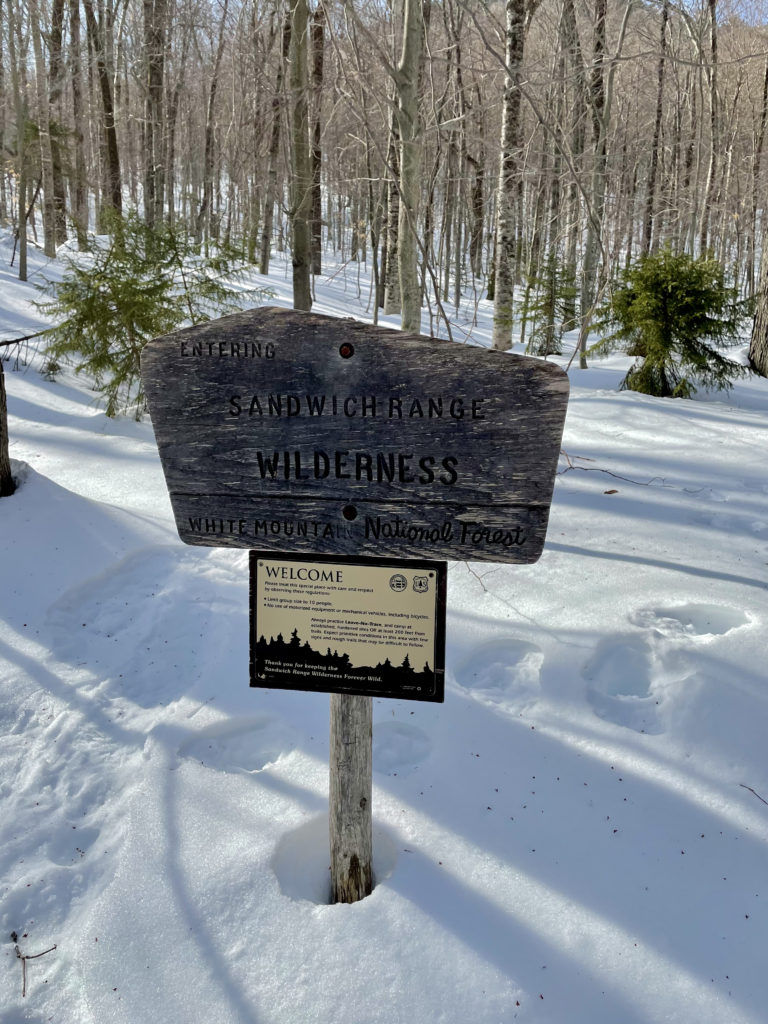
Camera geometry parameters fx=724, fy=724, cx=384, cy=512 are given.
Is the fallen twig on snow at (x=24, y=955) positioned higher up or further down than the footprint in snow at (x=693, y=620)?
further down

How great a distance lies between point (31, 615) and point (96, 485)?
177 cm

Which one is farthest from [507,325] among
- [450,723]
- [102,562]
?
[450,723]

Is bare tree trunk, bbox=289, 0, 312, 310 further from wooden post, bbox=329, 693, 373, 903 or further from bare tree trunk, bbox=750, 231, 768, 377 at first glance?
bare tree trunk, bbox=750, 231, 768, 377

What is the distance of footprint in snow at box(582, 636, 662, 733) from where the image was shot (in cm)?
269

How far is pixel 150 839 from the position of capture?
231cm

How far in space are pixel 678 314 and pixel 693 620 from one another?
4.72m

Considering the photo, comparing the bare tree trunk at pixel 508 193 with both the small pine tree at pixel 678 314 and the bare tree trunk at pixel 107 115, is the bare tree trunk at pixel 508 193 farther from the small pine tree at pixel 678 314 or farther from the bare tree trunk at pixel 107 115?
the bare tree trunk at pixel 107 115

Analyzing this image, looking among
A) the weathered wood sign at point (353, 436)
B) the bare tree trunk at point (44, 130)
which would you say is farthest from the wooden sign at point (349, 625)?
the bare tree trunk at point (44, 130)

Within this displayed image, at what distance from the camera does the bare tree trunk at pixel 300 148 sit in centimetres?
531

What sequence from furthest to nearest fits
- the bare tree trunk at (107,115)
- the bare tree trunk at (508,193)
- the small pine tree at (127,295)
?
the bare tree trunk at (107,115) < the bare tree trunk at (508,193) < the small pine tree at (127,295)

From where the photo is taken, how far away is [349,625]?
174cm

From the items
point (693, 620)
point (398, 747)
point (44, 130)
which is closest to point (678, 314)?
point (693, 620)

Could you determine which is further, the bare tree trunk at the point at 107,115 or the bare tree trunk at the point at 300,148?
the bare tree trunk at the point at 107,115

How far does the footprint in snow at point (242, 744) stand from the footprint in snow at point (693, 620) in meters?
1.58
